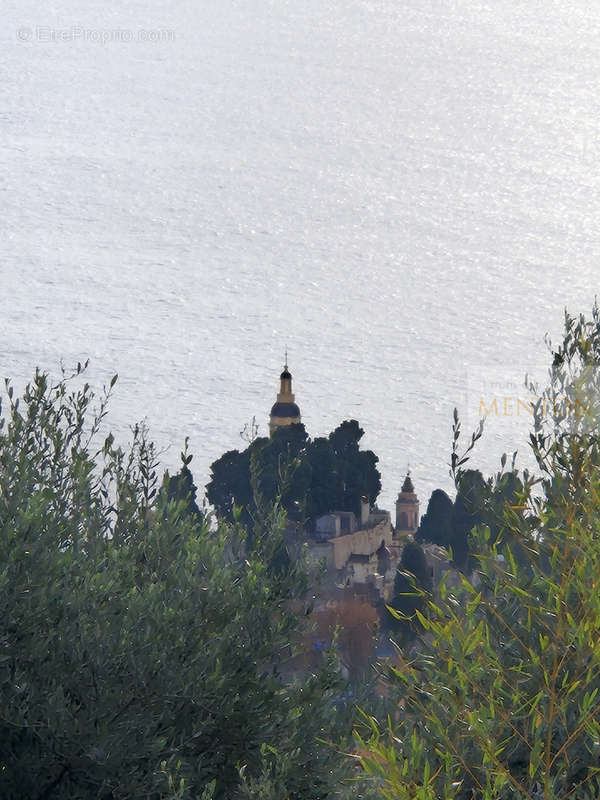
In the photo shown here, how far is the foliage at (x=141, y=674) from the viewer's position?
783cm

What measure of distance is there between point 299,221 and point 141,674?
405 ft

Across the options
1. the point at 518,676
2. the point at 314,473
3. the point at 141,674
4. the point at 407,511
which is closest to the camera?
the point at 518,676

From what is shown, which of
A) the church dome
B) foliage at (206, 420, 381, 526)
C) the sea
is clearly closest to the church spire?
the church dome

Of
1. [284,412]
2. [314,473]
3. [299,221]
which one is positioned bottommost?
[314,473]

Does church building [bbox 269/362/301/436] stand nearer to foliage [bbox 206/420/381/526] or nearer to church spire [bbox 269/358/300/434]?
church spire [bbox 269/358/300/434]

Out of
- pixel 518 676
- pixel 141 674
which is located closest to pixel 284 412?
pixel 141 674

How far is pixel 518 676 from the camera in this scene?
6090 mm

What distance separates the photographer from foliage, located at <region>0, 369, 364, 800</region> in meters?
7.83

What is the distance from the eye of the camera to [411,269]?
118 metres

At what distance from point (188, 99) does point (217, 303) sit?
6126 centimetres

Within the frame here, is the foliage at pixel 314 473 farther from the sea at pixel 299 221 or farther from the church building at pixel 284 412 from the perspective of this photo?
the sea at pixel 299 221

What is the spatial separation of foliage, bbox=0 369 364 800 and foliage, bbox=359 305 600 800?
58.0 inches

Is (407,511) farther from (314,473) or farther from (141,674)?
(141,674)

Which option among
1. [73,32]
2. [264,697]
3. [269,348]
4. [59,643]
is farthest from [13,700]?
[73,32]
